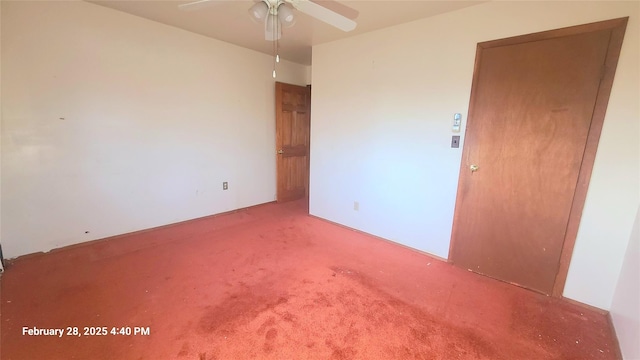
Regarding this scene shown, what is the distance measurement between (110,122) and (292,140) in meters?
2.42

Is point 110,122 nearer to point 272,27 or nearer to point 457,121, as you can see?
point 272,27

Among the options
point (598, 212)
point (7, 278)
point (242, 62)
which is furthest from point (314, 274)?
point (242, 62)

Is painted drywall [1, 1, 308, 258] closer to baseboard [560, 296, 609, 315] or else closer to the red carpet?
the red carpet

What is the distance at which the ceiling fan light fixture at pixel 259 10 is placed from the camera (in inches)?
65.7

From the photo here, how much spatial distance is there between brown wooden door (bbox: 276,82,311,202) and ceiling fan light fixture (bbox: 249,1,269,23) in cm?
232

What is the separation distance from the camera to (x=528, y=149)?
2049 millimetres

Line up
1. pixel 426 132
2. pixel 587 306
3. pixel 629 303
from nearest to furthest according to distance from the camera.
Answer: pixel 629 303
pixel 587 306
pixel 426 132

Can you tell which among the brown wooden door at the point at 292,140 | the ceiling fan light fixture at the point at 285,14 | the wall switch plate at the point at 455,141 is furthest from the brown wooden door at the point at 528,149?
the brown wooden door at the point at 292,140

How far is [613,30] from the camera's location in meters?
1.70

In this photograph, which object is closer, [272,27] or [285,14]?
[285,14]

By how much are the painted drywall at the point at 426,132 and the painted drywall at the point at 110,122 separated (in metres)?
1.29


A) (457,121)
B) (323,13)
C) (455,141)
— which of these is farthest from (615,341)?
(323,13)

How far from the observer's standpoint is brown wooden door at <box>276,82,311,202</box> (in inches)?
164

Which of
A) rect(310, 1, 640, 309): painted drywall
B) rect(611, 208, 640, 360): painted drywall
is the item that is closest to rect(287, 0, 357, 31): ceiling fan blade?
rect(310, 1, 640, 309): painted drywall
